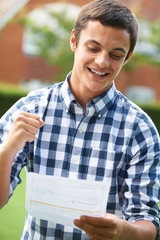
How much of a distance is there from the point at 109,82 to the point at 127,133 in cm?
25

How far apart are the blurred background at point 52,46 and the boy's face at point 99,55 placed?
14.1 metres

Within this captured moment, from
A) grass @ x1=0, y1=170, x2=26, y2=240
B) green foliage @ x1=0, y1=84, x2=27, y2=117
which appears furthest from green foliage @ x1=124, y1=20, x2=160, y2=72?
grass @ x1=0, y1=170, x2=26, y2=240

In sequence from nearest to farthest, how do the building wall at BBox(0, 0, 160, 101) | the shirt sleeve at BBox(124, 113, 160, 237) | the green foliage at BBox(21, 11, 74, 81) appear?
1. the shirt sleeve at BBox(124, 113, 160, 237)
2. the green foliage at BBox(21, 11, 74, 81)
3. the building wall at BBox(0, 0, 160, 101)

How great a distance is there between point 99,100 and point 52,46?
14.9m

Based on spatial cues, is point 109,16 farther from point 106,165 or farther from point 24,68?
point 24,68

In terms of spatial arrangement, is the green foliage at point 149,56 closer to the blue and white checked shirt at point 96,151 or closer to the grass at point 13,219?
the grass at point 13,219

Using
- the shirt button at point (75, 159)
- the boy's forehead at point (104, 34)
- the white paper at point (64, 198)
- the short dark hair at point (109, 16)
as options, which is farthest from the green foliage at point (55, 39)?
the white paper at point (64, 198)

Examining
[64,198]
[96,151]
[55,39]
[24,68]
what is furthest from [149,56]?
[64,198]

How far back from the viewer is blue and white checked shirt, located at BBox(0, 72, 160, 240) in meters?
1.67

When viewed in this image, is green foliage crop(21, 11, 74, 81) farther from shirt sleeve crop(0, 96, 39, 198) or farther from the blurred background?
shirt sleeve crop(0, 96, 39, 198)

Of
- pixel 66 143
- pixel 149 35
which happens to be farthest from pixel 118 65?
pixel 149 35

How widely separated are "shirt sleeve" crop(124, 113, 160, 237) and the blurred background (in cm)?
1431

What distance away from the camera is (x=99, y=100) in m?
1.80

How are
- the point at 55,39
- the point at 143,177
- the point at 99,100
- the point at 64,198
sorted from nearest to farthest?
the point at 64,198
the point at 143,177
the point at 99,100
the point at 55,39
